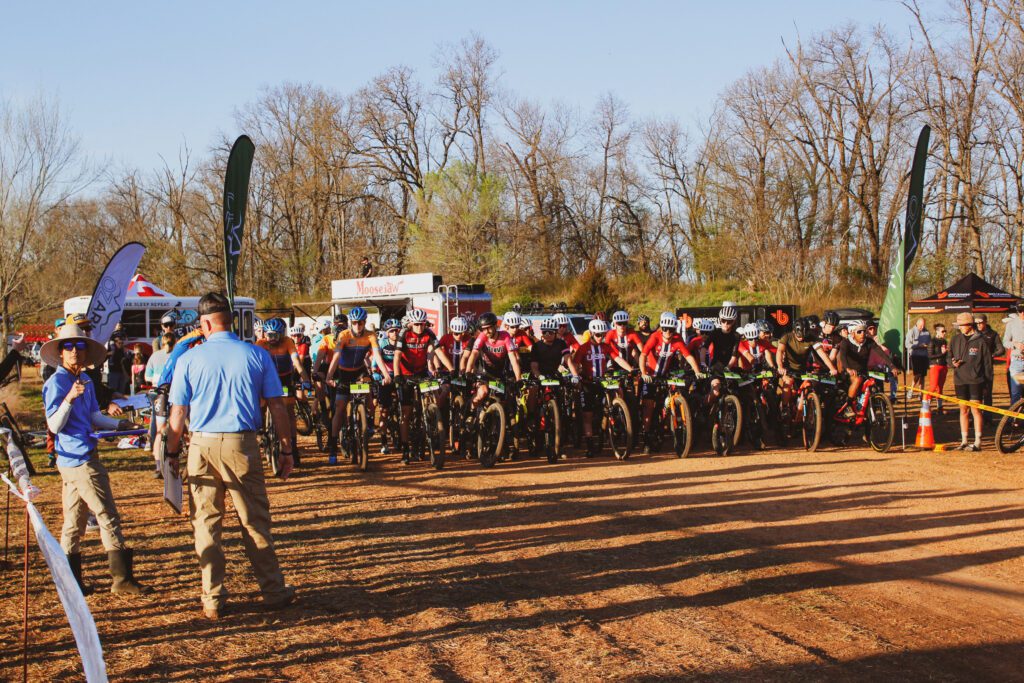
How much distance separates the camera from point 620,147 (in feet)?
167

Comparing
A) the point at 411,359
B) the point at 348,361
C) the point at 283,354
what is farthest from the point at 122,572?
the point at 411,359

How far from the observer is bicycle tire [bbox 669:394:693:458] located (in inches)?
482

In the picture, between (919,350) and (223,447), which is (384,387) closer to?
(223,447)

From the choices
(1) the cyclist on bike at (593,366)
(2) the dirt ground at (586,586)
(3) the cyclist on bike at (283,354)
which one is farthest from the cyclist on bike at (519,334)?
(3) the cyclist on bike at (283,354)

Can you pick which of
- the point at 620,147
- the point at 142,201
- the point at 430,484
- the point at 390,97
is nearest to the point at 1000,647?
the point at 430,484

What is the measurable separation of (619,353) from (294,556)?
6586 millimetres

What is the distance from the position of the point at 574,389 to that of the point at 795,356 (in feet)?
11.5

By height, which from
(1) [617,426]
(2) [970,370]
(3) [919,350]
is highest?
(3) [919,350]

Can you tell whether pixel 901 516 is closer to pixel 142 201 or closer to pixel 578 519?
pixel 578 519

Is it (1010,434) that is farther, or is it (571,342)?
(571,342)

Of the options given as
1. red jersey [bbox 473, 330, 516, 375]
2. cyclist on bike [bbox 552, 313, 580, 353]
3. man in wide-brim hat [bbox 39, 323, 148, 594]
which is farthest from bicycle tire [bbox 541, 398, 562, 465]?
man in wide-brim hat [bbox 39, 323, 148, 594]

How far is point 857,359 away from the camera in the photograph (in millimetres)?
13023

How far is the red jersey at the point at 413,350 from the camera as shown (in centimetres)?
1228

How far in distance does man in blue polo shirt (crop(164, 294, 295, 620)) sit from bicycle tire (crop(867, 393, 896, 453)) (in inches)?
366
